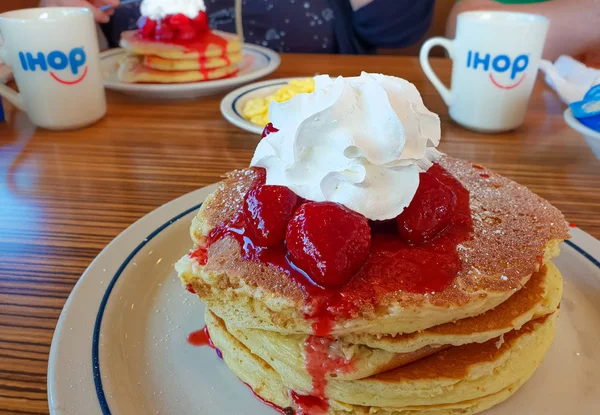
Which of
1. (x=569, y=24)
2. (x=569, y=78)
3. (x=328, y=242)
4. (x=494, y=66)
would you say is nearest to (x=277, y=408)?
(x=328, y=242)

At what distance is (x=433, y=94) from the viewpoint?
230 centimetres

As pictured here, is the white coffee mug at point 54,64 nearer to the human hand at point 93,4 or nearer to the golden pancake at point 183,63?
Result: the golden pancake at point 183,63

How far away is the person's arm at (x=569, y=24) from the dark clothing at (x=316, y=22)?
0.62 m

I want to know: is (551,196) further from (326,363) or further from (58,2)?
(58,2)

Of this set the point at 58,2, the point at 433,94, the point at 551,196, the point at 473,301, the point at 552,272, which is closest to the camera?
the point at 473,301

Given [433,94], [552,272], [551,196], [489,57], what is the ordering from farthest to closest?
[433,94]
[489,57]
[551,196]
[552,272]

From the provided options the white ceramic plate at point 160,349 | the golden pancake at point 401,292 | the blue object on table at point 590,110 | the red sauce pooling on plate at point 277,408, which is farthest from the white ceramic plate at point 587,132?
Answer: the red sauce pooling on plate at point 277,408

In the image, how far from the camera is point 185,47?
7.73ft

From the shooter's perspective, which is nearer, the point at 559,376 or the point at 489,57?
the point at 559,376

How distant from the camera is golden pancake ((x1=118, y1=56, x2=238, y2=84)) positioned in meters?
2.28

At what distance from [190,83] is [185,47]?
0.24m

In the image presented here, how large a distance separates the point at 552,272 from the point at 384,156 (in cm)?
45

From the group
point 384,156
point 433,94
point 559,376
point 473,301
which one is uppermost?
point 384,156

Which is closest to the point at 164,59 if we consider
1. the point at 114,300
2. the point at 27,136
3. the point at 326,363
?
the point at 27,136
